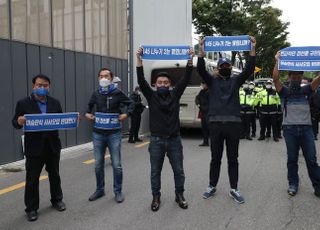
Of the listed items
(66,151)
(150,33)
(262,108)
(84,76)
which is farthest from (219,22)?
(66,151)

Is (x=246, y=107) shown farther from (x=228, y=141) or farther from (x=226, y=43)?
(x=228, y=141)

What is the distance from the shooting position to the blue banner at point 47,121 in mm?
4621

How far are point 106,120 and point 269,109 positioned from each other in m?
7.65

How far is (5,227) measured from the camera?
443 cm

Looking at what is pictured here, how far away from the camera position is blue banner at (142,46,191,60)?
522 centimetres

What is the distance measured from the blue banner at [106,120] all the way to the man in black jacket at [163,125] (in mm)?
559

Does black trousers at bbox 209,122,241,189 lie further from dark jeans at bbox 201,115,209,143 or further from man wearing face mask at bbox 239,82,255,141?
man wearing face mask at bbox 239,82,255,141

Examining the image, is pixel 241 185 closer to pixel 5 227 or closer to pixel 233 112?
pixel 233 112

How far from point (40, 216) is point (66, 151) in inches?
196

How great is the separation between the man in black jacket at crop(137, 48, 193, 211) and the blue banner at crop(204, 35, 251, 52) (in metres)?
0.51

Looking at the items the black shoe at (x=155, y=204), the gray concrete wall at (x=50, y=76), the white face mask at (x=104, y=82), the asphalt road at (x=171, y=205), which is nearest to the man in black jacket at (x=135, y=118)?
the gray concrete wall at (x=50, y=76)

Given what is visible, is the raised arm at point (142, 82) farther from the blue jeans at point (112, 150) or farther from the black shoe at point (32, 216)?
the black shoe at point (32, 216)

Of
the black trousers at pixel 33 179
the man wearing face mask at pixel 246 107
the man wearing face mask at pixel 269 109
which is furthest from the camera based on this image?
the man wearing face mask at pixel 246 107

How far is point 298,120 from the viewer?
17.7 ft
